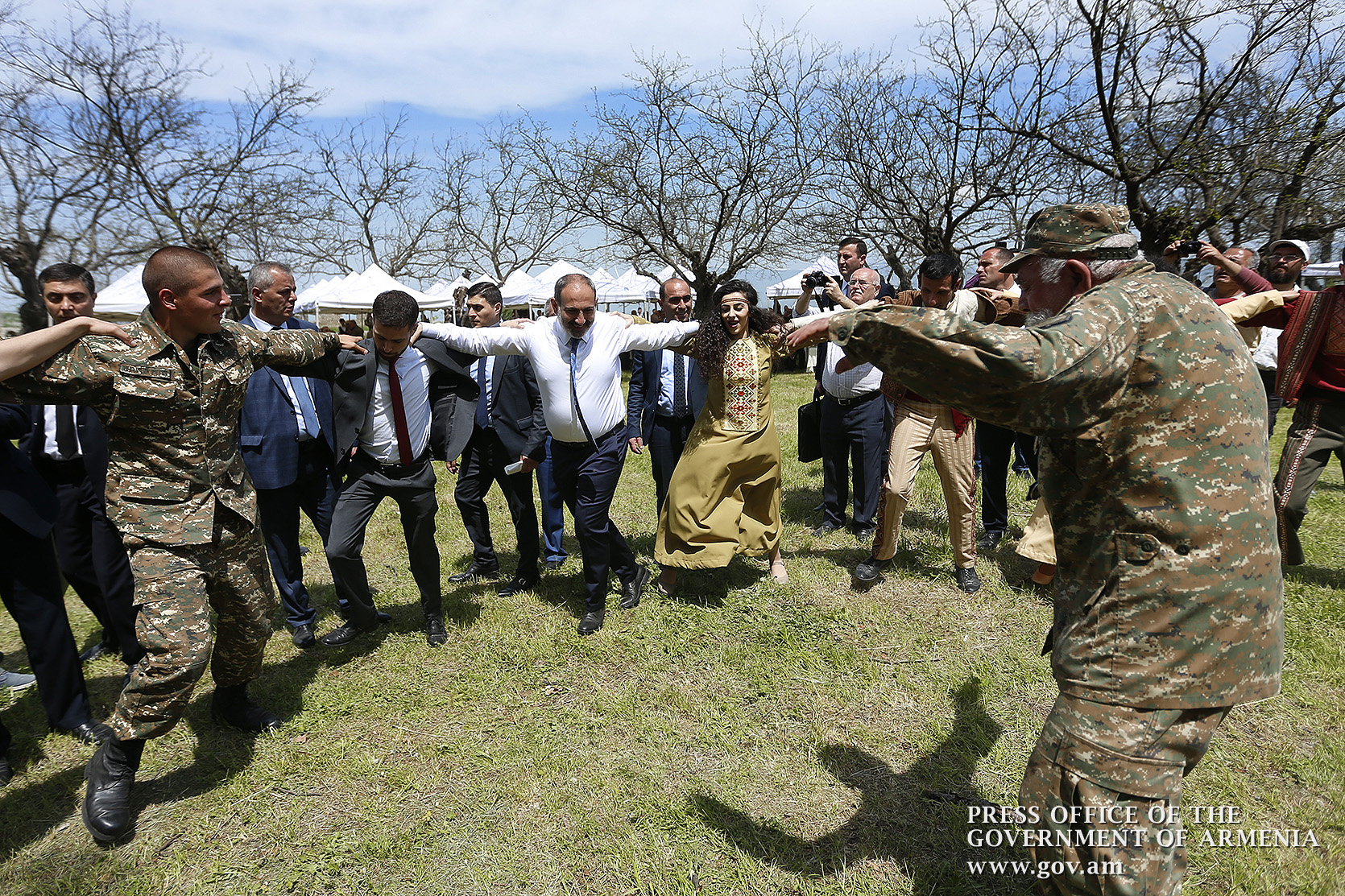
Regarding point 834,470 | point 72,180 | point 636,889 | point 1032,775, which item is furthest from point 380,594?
point 72,180

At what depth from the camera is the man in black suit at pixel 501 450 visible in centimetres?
525

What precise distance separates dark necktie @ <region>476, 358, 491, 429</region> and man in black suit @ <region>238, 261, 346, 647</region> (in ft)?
3.58

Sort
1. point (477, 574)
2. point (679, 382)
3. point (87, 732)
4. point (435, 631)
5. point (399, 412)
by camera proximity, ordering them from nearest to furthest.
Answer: point (87, 732) < point (399, 412) < point (435, 631) < point (679, 382) < point (477, 574)

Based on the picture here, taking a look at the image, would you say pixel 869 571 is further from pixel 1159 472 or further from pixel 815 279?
pixel 1159 472

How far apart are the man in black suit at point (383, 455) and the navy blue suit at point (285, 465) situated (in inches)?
6.2

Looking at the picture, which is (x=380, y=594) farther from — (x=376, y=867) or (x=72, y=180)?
(x=72, y=180)

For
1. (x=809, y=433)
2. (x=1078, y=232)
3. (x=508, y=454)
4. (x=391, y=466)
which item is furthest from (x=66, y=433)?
(x=809, y=433)

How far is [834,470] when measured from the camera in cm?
629

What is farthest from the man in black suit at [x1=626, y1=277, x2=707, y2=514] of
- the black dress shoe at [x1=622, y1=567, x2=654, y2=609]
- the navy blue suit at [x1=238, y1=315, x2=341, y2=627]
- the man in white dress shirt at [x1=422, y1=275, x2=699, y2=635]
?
the navy blue suit at [x1=238, y1=315, x2=341, y2=627]

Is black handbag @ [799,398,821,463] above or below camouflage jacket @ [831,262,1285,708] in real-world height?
below

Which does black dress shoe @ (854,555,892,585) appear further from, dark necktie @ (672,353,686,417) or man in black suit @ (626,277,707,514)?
dark necktie @ (672,353,686,417)

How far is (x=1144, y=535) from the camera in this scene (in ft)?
5.66

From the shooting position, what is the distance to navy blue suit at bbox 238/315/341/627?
4301 millimetres

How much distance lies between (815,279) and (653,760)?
3230mm
